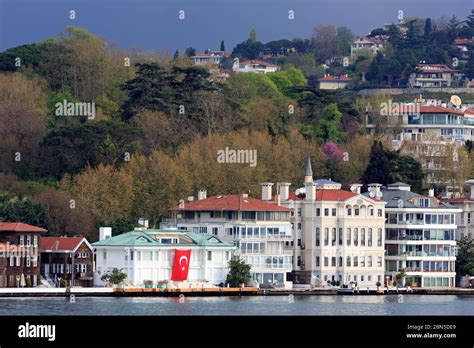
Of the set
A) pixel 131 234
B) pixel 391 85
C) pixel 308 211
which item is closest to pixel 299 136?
pixel 308 211

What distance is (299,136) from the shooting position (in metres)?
62.4

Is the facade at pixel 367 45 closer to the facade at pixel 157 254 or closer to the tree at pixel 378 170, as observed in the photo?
the tree at pixel 378 170

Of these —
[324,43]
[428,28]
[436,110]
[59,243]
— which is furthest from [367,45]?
[59,243]

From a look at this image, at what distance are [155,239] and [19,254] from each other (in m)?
4.22

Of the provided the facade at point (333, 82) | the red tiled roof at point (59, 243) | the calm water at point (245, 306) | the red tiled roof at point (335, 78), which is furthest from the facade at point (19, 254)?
the red tiled roof at point (335, 78)

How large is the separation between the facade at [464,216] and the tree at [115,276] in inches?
656

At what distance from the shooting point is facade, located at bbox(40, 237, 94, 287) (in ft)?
147

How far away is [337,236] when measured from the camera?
165ft

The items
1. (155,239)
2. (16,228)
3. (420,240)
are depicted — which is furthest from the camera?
(420,240)

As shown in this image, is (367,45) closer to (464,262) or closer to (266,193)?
(464,262)

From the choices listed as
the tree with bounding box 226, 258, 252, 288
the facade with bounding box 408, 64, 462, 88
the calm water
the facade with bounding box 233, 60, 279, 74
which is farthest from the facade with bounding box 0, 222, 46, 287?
the facade with bounding box 233, 60, 279, 74

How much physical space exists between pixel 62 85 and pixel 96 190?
17.2m

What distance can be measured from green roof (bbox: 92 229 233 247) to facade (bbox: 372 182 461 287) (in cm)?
774
